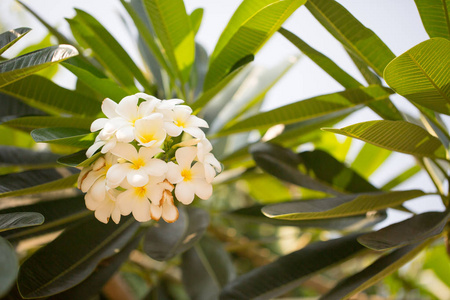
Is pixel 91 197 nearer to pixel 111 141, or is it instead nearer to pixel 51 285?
pixel 111 141

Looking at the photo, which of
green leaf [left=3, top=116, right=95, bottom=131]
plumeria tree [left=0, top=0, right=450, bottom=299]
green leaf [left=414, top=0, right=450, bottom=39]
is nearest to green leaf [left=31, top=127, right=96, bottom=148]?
plumeria tree [left=0, top=0, right=450, bottom=299]

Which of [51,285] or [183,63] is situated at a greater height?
[183,63]

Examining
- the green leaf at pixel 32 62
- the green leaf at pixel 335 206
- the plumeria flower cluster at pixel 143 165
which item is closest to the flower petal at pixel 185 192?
the plumeria flower cluster at pixel 143 165

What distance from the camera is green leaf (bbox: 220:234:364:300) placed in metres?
0.91

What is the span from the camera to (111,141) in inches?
25.5

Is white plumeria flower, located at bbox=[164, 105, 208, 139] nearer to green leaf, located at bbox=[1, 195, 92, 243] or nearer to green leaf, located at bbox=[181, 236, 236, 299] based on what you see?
green leaf, located at bbox=[1, 195, 92, 243]

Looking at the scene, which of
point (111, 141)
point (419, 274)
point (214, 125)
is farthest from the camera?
point (419, 274)

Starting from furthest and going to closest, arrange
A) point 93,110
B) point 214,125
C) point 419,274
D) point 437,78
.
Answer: point 419,274 → point 214,125 → point 93,110 → point 437,78

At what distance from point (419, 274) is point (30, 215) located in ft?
4.76

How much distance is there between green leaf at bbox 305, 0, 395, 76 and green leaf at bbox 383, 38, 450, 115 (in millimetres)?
106

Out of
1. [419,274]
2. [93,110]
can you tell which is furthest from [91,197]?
[419,274]

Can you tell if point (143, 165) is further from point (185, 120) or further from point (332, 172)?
point (332, 172)

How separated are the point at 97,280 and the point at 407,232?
67cm

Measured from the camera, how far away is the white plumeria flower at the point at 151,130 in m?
0.66
